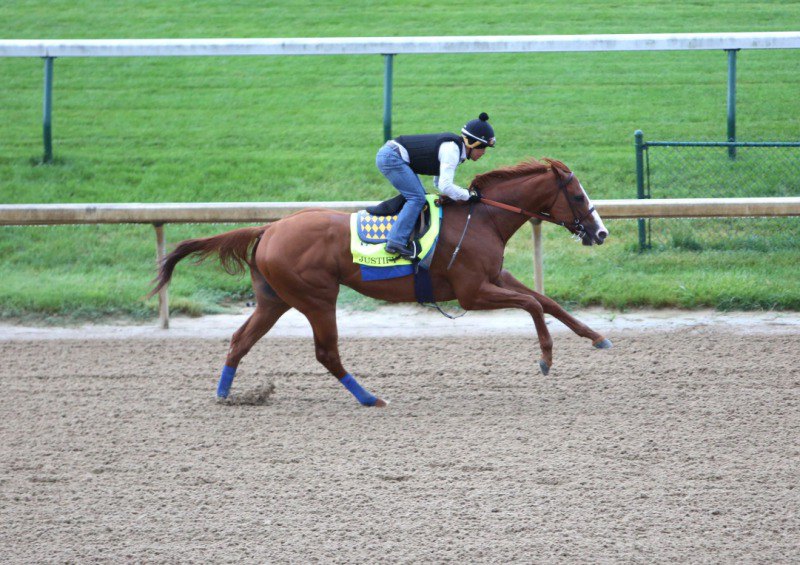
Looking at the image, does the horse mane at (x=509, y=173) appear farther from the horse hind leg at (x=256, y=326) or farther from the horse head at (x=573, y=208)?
the horse hind leg at (x=256, y=326)

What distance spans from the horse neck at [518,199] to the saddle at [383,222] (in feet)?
1.69

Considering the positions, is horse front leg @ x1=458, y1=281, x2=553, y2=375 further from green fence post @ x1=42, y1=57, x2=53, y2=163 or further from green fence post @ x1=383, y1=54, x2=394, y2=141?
green fence post @ x1=42, y1=57, x2=53, y2=163

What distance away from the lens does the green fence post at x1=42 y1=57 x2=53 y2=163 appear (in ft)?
41.1

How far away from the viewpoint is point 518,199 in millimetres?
7633

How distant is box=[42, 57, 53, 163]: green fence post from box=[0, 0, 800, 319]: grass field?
0.16 metres

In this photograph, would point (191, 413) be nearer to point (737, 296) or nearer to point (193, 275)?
point (193, 275)

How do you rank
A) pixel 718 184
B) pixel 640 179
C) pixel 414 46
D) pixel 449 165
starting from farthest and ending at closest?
pixel 414 46, pixel 718 184, pixel 640 179, pixel 449 165

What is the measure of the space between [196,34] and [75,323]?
23.5 ft

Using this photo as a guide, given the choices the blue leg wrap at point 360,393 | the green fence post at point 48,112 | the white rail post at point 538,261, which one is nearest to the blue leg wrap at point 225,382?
the blue leg wrap at point 360,393

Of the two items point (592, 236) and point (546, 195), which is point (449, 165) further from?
point (592, 236)

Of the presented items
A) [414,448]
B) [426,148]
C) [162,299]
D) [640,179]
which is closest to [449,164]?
[426,148]

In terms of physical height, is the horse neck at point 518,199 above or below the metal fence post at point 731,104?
below

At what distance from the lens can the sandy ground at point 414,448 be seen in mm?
5055

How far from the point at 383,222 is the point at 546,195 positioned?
1.23 metres
